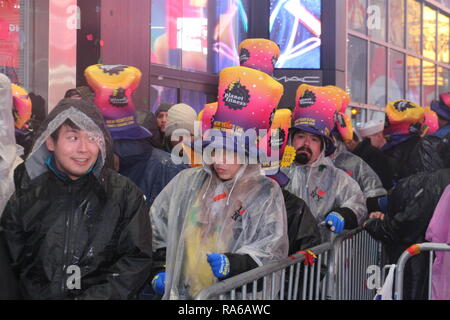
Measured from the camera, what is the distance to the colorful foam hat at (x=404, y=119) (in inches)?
263

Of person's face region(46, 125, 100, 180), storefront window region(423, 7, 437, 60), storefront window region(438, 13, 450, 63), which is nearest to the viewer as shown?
person's face region(46, 125, 100, 180)

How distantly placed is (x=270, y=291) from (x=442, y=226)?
1.21m

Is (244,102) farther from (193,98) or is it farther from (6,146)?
(193,98)

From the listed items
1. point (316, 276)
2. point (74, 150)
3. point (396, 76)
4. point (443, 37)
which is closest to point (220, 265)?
point (74, 150)

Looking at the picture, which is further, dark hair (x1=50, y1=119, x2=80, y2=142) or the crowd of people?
dark hair (x1=50, y1=119, x2=80, y2=142)

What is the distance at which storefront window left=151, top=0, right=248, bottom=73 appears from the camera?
27.8ft

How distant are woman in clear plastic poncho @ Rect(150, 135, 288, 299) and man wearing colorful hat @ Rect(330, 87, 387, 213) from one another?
2.17 m

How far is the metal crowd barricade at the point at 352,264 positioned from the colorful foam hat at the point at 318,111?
719 mm

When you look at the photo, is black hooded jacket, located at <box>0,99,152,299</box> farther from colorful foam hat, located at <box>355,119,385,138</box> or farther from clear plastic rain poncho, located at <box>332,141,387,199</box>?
colorful foam hat, located at <box>355,119,385,138</box>

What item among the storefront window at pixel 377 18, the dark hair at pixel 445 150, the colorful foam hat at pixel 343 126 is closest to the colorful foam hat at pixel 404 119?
the colorful foam hat at pixel 343 126

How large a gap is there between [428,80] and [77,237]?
46.9 feet

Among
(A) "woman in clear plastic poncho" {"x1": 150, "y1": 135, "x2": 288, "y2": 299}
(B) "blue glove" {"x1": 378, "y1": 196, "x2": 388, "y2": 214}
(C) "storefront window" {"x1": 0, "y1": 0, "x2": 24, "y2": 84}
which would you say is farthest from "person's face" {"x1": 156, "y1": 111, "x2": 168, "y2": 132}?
(A) "woman in clear plastic poncho" {"x1": 150, "y1": 135, "x2": 288, "y2": 299}
